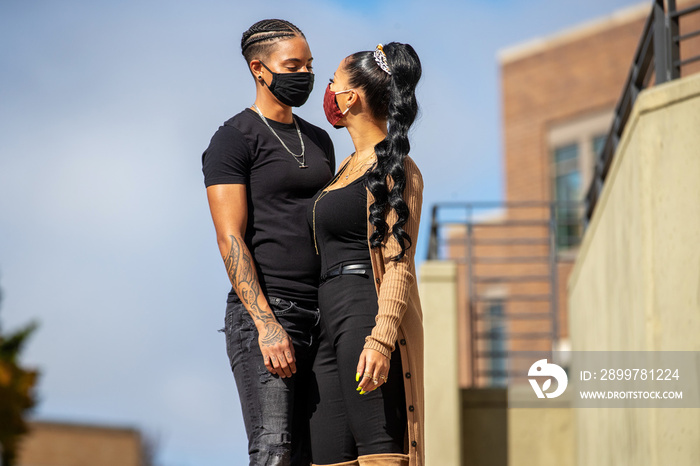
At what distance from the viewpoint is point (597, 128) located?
23.4 m

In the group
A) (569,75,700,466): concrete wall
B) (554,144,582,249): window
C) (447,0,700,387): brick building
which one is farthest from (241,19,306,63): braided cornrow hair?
(554,144,582,249): window

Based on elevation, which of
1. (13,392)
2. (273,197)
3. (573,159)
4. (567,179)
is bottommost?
(13,392)

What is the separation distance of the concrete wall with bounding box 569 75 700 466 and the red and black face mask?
2.29m

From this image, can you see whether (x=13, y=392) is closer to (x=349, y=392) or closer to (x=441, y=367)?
(x=441, y=367)

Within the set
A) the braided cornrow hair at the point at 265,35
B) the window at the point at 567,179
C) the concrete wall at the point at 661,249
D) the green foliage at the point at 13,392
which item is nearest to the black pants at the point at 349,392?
the braided cornrow hair at the point at 265,35

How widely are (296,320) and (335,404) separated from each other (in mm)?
408

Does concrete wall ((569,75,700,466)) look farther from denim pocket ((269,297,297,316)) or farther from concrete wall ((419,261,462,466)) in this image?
concrete wall ((419,261,462,466))

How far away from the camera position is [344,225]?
4230mm

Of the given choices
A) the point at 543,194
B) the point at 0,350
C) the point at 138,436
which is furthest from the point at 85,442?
the point at 543,194

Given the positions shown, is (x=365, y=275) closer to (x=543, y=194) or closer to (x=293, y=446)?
(x=293, y=446)

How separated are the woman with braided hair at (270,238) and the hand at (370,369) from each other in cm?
33

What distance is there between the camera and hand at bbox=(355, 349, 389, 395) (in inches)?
156

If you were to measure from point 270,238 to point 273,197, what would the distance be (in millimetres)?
188

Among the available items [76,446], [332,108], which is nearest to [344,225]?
[332,108]
